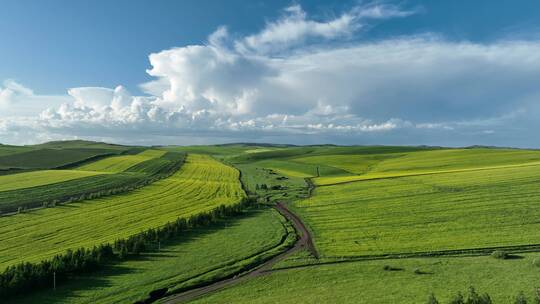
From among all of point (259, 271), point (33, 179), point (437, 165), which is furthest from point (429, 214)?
point (33, 179)

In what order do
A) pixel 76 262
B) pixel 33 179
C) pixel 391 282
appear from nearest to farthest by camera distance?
pixel 391 282, pixel 76 262, pixel 33 179

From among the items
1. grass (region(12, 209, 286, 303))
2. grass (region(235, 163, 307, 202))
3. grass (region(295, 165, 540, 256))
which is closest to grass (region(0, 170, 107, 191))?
grass (region(235, 163, 307, 202))

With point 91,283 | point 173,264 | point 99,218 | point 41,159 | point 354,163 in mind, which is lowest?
point 91,283

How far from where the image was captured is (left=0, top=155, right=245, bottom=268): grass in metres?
53.3

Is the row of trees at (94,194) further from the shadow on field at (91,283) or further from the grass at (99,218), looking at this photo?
the shadow on field at (91,283)

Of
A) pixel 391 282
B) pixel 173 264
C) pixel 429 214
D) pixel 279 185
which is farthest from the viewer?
pixel 279 185

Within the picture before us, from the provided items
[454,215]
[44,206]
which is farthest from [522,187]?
[44,206]

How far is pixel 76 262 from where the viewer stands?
45094 mm

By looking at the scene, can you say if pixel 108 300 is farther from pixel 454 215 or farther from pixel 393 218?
pixel 454 215

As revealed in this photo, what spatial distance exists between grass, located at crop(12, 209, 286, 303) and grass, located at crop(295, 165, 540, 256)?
10.8m

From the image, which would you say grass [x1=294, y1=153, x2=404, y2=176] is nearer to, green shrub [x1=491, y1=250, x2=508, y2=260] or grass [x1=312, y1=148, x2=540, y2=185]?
grass [x1=312, y1=148, x2=540, y2=185]

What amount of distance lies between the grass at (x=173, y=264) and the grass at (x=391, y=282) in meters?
7.46

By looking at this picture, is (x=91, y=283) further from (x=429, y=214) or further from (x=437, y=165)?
(x=437, y=165)

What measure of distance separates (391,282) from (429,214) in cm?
2960
